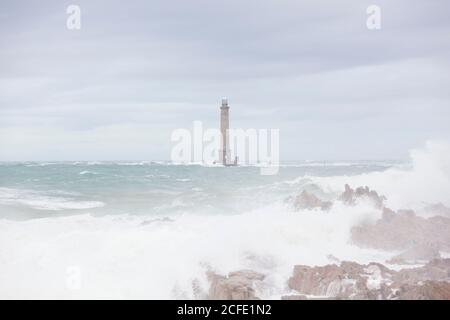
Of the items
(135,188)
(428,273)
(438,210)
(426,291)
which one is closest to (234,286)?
(426,291)

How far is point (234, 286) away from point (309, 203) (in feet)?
9.94

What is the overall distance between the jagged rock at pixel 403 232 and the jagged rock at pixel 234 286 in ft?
6.94

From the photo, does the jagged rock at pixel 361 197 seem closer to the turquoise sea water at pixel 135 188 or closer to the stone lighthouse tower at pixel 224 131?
the turquoise sea water at pixel 135 188

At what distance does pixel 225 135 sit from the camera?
7441mm

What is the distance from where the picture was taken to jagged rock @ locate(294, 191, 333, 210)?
7.44 metres

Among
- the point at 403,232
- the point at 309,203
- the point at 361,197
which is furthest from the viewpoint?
the point at 361,197

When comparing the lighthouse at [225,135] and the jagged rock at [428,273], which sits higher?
the lighthouse at [225,135]

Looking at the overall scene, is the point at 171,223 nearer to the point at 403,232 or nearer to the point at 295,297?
the point at 295,297

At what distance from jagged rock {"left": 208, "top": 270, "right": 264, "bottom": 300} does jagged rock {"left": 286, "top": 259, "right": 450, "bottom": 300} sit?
44 cm

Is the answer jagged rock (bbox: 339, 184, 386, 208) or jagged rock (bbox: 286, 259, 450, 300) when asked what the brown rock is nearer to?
jagged rock (bbox: 286, 259, 450, 300)

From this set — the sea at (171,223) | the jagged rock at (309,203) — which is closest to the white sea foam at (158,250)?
the sea at (171,223)

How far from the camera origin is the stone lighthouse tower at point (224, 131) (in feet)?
23.5

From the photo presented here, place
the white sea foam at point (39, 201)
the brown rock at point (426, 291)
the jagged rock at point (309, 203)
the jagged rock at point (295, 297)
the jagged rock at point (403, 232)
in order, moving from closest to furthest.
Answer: the brown rock at point (426, 291) < the jagged rock at point (295, 297) < the jagged rock at point (403, 232) < the white sea foam at point (39, 201) < the jagged rock at point (309, 203)
